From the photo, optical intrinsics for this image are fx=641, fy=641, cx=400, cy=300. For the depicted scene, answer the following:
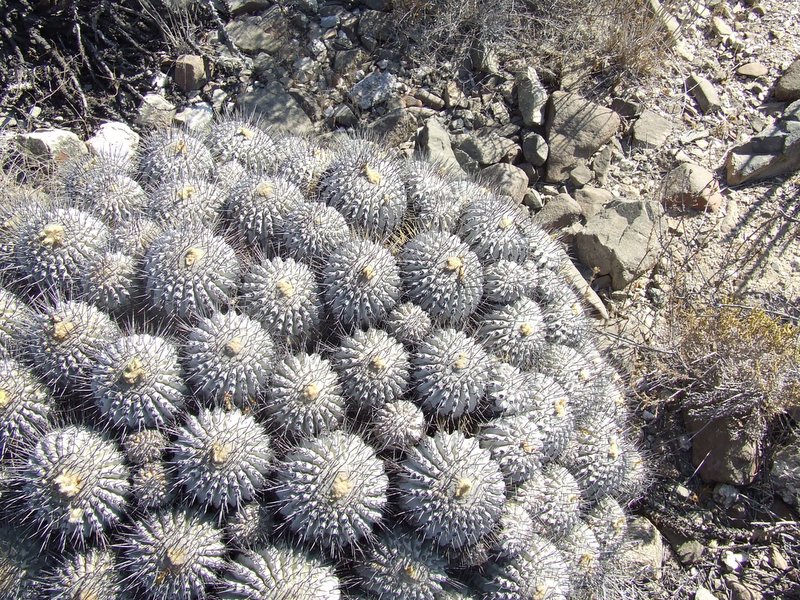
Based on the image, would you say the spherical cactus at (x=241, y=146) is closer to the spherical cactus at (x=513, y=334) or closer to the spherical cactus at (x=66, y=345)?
the spherical cactus at (x=66, y=345)

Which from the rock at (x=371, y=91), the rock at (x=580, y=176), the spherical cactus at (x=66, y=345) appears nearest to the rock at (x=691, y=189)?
the rock at (x=580, y=176)

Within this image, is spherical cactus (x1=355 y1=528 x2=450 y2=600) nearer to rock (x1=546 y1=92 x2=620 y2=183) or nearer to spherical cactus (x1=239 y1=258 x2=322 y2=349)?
spherical cactus (x1=239 y1=258 x2=322 y2=349)

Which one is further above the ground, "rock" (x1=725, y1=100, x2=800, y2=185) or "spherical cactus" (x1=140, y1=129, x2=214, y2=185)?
"spherical cactus" (x1=140, y1=129, x2=214, y2=185)

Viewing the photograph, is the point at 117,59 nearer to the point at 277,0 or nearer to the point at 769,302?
the point at 277,0

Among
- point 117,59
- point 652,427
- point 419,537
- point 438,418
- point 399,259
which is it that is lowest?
point 652,427

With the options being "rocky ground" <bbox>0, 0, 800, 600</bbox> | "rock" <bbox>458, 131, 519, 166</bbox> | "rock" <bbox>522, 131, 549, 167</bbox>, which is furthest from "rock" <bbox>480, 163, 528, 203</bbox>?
"rock" <bbox>522, 131, 549, 167</bbox>

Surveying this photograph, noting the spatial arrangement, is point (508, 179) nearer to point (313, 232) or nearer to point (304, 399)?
point (313, 232)

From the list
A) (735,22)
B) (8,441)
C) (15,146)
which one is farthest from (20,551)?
(735,22)
